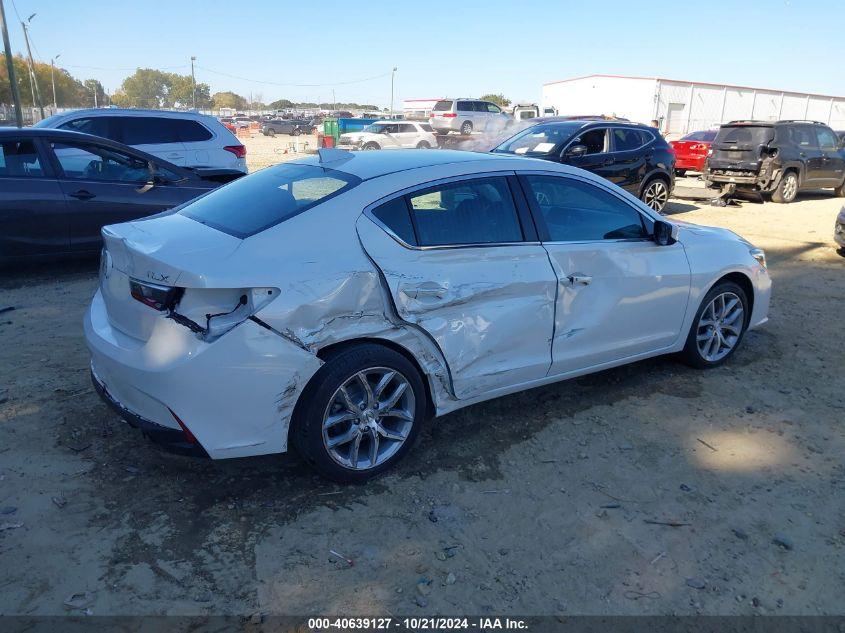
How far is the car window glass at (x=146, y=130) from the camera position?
10.1m

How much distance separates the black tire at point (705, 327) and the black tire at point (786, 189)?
11275 mm

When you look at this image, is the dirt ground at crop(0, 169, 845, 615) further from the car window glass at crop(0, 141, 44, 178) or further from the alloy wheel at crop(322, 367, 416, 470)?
the car window glass at crop(0, 141, 44, 178)

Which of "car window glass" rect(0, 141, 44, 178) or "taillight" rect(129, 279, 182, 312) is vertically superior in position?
"car window glass" rect(0, 141, 44, 178)

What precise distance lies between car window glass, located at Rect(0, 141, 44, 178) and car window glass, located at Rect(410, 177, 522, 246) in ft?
16.9

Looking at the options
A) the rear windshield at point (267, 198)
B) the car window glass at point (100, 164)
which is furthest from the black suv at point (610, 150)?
the rear windshield at point (267, 198)

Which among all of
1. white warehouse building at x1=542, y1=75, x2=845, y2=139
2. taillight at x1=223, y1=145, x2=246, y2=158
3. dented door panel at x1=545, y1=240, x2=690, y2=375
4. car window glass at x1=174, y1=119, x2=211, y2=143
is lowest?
dented door panel at x1=545, y1=240, x2=690, y2=375

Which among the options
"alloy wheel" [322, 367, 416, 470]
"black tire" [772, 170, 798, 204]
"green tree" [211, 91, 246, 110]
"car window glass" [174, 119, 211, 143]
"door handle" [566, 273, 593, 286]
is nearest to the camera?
"alloy wheel" [322, 367, 416, 470]

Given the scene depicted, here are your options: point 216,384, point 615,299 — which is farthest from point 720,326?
point 216,384

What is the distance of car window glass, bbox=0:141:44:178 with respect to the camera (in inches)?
256

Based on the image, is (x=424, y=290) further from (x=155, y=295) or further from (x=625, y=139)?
(x=625, y=139)

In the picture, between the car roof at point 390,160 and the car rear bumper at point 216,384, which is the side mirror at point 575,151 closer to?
the car roof at point 390,160

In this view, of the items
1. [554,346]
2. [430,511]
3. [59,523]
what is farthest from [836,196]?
[59,523]

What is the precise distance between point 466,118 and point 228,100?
126m

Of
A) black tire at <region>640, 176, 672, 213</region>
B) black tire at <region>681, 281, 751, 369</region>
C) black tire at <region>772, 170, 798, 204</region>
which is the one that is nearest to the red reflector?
black tire at <region>681, 281, 751, 369</region>
